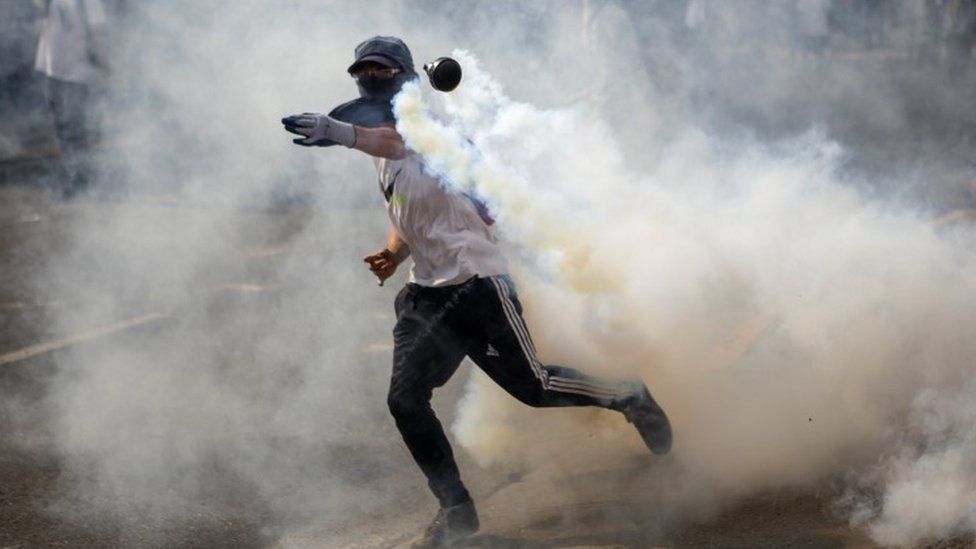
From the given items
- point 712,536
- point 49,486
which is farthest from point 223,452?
point 712,536

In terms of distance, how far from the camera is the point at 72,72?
436 inches

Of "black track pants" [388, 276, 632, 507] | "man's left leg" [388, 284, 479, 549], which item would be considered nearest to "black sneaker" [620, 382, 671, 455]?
"black track pants" [388, 276, 632, 507]

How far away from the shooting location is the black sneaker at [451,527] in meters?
4.39

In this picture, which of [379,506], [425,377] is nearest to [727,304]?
[425,377]

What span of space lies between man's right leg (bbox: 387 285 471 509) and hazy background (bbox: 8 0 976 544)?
1.52 ft

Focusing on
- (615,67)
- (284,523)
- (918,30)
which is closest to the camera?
(284,523)

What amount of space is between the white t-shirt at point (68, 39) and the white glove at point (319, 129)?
7361mm

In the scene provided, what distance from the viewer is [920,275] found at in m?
5.21

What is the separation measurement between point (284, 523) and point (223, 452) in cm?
74

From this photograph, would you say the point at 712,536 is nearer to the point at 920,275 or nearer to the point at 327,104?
the point at 920,275

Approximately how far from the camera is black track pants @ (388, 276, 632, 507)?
14.1 feet

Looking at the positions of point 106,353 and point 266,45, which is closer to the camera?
A: point 106,353

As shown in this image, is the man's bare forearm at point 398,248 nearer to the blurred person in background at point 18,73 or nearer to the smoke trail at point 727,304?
the smoke trail at point 727,304

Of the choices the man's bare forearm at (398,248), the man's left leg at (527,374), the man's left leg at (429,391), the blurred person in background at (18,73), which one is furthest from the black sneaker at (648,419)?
the blurred person in background at (18,73)
